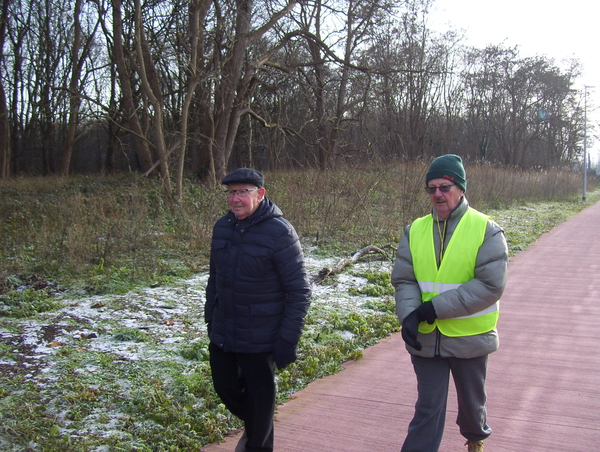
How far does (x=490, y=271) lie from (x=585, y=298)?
603 centimetres

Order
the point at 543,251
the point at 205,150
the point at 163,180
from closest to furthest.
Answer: the point at 543,251
the point at 163,180
the point at 205,150

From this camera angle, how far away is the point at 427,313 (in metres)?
3.03

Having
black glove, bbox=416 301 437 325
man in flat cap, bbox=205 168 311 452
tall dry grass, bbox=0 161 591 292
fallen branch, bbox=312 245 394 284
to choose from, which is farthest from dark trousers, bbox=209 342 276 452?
fallen branch, bbox=312 245 394 284

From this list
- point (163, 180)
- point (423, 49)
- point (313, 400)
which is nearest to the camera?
point (313, 400)

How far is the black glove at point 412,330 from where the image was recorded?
3.03 metres

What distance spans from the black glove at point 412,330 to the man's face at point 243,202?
44.2 inches

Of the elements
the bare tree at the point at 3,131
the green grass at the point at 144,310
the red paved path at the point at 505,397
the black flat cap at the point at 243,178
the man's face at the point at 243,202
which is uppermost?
the bare tree at the point at 3,131

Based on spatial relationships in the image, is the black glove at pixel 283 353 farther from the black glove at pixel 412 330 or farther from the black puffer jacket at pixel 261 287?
the black glove at pixel 412 330

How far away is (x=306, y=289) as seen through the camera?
3.40 meters

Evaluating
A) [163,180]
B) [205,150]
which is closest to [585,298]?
[163,180]

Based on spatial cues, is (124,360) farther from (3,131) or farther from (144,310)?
(3,131)

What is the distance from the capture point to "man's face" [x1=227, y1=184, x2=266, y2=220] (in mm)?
3424

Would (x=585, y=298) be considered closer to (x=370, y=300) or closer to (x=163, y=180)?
(x=370, y=300)

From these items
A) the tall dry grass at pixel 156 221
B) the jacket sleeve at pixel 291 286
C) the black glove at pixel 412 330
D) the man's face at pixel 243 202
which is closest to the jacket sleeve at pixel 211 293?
the man's face at pixel 243 202
